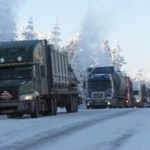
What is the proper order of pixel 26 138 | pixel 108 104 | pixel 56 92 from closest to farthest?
pixel 26 138, pixel 56 92, pixel 108 104

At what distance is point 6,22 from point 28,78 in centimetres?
7493

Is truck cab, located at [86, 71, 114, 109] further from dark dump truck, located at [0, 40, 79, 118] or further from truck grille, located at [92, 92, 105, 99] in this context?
dark dump truck, located at [0, 40, 79, 118]

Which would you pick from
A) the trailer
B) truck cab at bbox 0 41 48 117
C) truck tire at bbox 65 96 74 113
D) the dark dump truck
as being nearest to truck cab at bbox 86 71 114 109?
the trailer

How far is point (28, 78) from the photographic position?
2400 cm

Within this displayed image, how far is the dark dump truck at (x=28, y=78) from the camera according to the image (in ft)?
76.2

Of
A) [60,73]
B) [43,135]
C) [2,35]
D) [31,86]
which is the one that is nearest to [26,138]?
[43,135]

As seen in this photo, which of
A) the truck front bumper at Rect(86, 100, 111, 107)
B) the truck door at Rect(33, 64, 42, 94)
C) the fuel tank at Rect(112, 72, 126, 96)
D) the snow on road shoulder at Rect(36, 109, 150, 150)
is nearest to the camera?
the snow on road shoulder at Rect(36, 109, 150, 150)

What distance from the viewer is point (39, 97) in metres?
24.5

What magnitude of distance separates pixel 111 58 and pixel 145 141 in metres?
129

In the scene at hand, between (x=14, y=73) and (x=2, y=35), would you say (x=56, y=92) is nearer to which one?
(x=14, y=73)

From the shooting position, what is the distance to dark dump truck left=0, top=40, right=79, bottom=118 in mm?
23234

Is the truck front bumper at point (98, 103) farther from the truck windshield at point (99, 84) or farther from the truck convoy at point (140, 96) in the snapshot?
the truck convoy at point (140, 96)

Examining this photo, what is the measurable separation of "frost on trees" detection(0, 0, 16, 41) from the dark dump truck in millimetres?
66319

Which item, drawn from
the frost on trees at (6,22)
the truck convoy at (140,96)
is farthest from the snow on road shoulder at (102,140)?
the frost on trees at (6,22)
